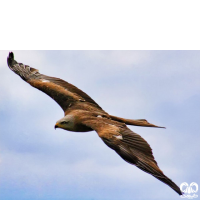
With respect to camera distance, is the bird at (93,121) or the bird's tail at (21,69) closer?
the bird at (93,121)

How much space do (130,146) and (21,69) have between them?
6603mm

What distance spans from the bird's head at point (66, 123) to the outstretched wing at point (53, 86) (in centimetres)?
115

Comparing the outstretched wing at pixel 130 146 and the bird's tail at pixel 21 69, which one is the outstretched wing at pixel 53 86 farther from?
the outstretched wing at pixel 130 146

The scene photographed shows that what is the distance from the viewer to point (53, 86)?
48.5 ft

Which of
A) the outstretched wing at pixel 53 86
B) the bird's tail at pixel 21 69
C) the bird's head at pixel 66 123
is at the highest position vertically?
the bird's tail at pixel 21 69

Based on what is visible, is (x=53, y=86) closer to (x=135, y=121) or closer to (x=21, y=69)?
(x=21, y=69)

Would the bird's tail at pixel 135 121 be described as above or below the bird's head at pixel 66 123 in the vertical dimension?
above

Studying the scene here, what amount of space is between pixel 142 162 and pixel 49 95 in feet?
17.6

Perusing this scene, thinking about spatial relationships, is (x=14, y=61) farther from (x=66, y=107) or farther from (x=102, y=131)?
(x=102, y=131)

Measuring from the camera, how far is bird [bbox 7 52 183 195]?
10375 mm

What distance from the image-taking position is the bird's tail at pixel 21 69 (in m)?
15.6

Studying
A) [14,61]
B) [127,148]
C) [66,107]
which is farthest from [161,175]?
[14,61]

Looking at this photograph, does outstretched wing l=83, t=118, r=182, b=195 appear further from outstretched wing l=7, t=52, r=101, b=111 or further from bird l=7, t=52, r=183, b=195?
outstretched wing l=7, t=52, r=101, b=111

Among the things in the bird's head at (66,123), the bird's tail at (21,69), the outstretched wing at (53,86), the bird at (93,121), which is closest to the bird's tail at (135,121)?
the bird at (93,121)
